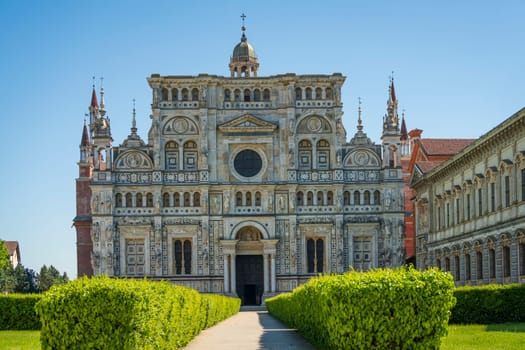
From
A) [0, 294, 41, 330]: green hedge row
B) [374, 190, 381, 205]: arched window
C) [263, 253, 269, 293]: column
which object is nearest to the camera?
[0, 294, 41, 330]: green hedge row

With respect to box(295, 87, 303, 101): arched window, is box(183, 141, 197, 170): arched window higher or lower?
lower

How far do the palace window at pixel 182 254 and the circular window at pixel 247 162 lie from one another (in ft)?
26.3

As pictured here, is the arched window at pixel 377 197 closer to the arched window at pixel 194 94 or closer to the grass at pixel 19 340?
the arched window at pixel 194 94

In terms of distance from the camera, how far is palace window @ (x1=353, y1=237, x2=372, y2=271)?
252ft

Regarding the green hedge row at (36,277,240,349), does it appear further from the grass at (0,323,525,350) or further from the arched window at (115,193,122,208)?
the arched window at (115,193,122,208)

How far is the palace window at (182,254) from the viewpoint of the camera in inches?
3007

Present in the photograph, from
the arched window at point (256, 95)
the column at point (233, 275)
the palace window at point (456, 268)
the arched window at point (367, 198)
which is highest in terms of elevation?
Result: the arched window at point (256, 95)

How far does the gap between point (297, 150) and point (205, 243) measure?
11.8 metres

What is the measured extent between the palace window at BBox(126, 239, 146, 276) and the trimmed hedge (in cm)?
4634

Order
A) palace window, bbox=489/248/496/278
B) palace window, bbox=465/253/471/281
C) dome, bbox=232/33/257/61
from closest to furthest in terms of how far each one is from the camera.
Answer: palace window, bbox=489/248/496/278 < palace window, bbox=465/253/471/281 < dome, bbox=232/33/257/61

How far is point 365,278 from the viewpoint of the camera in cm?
2033

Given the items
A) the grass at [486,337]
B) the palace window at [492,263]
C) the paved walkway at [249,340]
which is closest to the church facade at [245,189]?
the palace window at [492,263]

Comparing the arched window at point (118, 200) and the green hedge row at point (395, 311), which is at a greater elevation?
the arched window at point (118, 200)

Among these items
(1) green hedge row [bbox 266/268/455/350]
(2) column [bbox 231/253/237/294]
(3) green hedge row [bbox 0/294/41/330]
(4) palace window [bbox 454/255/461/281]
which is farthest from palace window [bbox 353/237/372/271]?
(1) green hedge row [bbox 266/268/455/350]
